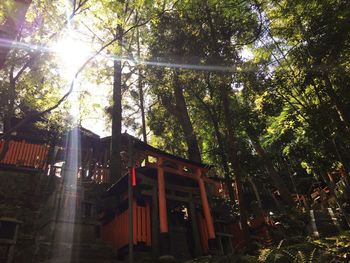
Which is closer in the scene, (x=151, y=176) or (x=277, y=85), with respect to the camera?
(x=151, y=176)

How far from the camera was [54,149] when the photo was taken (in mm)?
16047

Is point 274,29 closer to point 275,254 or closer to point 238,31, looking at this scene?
point 238,31

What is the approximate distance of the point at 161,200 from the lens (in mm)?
10492

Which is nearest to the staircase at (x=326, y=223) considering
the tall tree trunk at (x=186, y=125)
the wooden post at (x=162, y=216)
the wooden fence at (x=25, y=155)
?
the wooden post at (x=162, y=216)

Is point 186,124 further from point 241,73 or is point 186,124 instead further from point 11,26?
point 11,26

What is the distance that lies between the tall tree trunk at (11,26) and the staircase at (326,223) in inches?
395

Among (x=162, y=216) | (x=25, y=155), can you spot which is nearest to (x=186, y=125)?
(x=25, y=155)

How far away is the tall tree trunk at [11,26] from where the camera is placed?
5422 mm

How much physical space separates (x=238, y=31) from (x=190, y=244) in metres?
8.38

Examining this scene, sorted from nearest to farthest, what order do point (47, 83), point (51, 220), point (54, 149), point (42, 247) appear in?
point (42, 247) < point (51, 220) < point (47, 83) < point (54, 149)

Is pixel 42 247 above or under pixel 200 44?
under

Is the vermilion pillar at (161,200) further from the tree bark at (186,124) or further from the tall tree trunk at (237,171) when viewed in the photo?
the tree bark at (186,124)

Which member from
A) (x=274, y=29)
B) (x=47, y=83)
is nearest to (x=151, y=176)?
(x=47, y=83)

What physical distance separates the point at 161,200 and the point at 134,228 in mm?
1201
